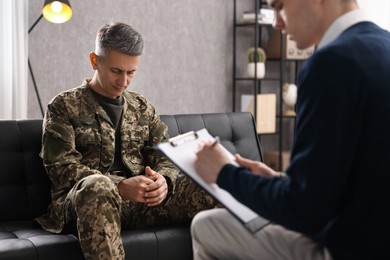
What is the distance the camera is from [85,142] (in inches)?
107

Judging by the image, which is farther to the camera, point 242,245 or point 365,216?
point 242,245

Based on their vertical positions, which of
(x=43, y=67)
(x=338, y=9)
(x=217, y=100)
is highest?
(x=338, y=9)

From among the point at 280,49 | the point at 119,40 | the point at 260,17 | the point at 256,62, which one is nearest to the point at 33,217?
the point at 119,40

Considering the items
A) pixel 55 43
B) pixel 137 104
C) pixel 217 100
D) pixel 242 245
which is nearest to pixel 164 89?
pixel 217 100

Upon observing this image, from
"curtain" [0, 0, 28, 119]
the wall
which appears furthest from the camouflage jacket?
the wall

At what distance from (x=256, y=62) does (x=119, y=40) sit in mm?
2596

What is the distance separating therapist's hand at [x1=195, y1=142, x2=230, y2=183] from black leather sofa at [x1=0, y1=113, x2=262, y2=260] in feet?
3.12

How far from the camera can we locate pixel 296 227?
1.49m

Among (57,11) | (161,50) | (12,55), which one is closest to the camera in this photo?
(57,11)

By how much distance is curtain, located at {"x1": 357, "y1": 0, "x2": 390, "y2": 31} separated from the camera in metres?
5.41

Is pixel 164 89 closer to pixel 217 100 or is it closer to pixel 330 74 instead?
pixel 217 100

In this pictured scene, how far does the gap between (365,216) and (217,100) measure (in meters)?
3.98

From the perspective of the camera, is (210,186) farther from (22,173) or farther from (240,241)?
(22,173)

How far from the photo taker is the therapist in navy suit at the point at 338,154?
1420mm
